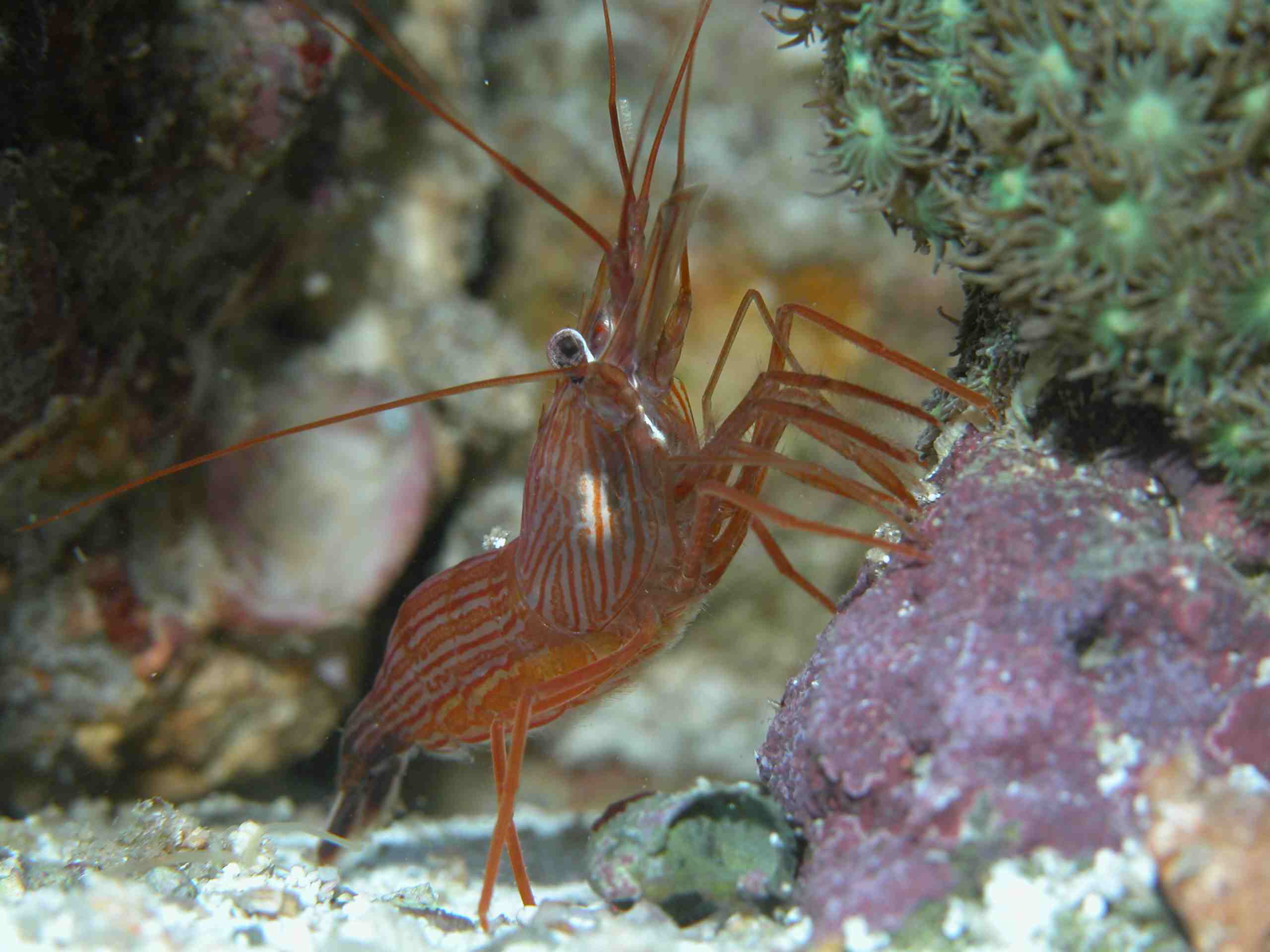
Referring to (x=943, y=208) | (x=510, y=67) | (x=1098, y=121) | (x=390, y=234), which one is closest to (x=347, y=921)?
(x=943, y=208)

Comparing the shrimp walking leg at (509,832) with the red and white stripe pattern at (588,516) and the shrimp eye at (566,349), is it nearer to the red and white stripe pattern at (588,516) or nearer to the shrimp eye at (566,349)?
the red and white stripe pattern at (588,516)

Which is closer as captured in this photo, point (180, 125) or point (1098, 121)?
point (1098, 121)

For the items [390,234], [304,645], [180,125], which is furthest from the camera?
[390,234]

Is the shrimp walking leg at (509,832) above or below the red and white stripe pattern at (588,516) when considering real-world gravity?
below

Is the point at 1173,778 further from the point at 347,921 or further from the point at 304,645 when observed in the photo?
the point at 304,645

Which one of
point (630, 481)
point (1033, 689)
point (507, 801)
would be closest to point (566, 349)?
point (630, 481)

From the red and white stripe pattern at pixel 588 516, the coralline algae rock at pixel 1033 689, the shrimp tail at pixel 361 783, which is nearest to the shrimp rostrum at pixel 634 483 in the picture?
the red and white stripe pattern at pixel 588 516
